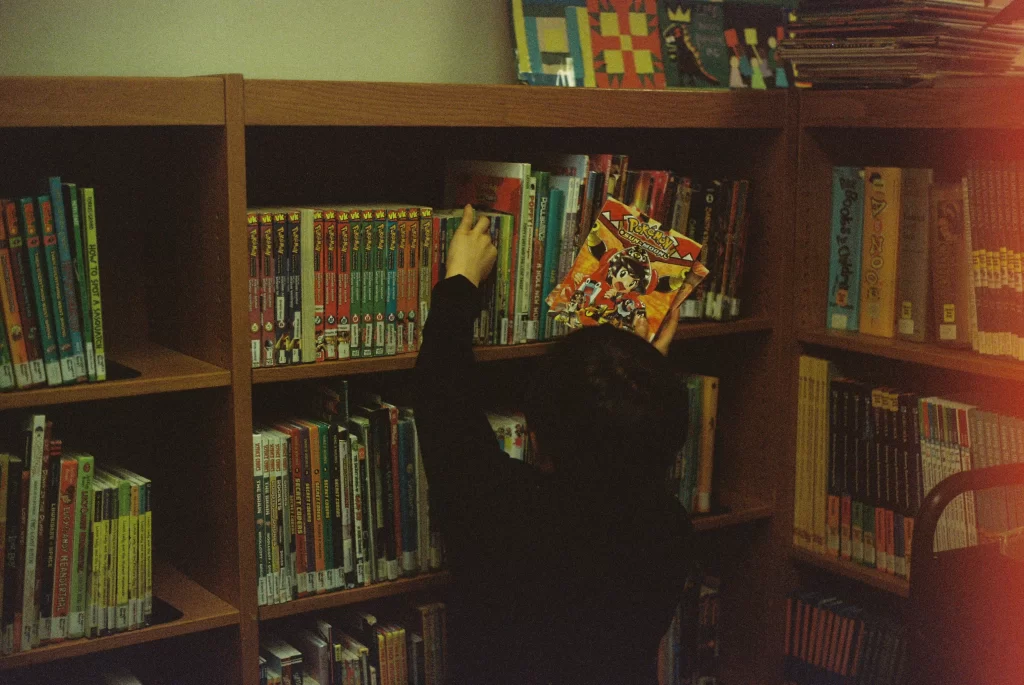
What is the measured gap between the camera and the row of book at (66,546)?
4.55 feet

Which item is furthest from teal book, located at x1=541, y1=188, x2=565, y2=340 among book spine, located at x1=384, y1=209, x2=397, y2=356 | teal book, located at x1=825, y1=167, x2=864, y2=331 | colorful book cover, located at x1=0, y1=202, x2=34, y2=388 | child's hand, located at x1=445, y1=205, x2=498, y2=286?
colorful book cover, located at x1=0, y1=202, x2=34, y2=388

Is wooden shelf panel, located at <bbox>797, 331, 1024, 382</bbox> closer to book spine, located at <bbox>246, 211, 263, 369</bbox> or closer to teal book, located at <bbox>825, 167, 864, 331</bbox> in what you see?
teal book, located at <bbox>825, 167, 864, 331</bbox>

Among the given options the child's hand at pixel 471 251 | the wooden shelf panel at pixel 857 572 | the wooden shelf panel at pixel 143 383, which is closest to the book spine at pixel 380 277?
the child's hand at pixel 471 251

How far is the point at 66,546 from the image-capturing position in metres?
1.42

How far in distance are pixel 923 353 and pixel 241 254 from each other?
1.18 m

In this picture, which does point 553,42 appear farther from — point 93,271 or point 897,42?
point 93,271

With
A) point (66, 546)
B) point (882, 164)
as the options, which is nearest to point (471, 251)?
point (66, 546)

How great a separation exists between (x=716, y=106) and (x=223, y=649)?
1.24 meters

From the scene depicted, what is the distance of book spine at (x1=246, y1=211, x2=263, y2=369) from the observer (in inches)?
58.8

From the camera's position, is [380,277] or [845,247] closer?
[380,277]

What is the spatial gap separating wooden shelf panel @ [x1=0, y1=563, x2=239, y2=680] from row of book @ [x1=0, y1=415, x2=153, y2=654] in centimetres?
2

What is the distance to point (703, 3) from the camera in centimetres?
217

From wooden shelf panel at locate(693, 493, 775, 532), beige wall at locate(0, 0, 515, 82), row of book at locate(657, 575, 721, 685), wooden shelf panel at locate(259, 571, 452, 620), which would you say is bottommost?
row of book at locate(657, 575, 721, 685)

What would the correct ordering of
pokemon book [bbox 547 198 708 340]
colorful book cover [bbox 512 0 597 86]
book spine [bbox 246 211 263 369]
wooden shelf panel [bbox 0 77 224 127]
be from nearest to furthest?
wooden shelf panel [bbox 0 77 224 127]
book spine [bbox 246 211 263 369]
pokemon book [bbox 547 198 708 340]
colorful book cover [bbox 512 0 597 86]
